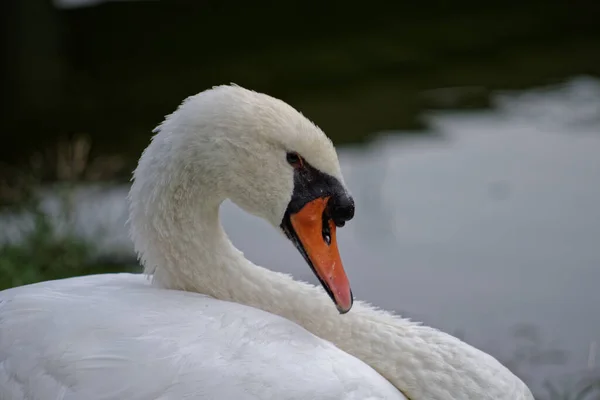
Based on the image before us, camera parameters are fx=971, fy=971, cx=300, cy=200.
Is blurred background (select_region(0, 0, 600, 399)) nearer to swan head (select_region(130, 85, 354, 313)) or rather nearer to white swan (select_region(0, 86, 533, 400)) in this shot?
white swan (select_region(0, 86, 533, 400))

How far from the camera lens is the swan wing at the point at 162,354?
232cm

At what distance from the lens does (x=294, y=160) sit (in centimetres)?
264

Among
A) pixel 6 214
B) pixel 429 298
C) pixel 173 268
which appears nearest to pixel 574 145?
pixel 429 298

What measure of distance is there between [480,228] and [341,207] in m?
2.86

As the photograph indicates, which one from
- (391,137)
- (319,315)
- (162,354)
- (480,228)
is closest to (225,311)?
(162,354)

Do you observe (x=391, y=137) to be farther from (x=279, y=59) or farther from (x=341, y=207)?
(x=341, y=207)

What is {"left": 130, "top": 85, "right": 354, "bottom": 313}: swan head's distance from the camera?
8.58 ft

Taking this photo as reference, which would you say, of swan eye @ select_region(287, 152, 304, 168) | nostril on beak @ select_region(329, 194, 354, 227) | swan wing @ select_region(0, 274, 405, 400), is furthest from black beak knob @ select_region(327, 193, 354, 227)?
swan wing @ select_region(0, 274, 405, 400)

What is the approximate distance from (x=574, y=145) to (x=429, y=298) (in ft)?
6.79

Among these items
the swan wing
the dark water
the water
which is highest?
the swan wing

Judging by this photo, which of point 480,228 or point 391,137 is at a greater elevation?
point 391,137

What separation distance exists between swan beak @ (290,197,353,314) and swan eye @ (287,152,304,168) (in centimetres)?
11

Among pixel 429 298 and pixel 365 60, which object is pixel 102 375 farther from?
pixel 365 60

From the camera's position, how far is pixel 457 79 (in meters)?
7.57
